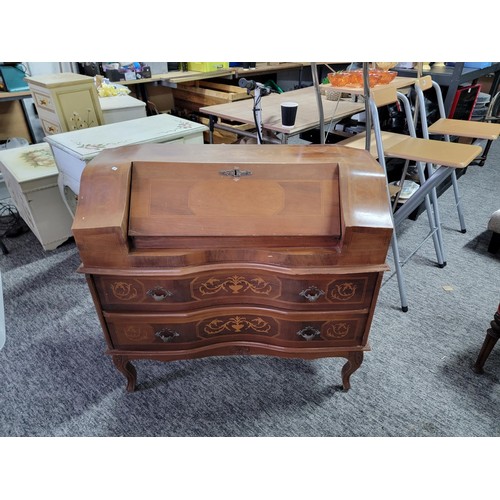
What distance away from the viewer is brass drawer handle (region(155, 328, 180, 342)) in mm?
1388

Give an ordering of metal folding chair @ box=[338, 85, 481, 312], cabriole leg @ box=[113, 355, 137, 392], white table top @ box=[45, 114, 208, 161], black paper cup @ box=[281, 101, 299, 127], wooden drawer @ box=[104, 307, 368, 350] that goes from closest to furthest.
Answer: wooden drawer @ box=[104, 307, 368, 350] < cabriole leg @ box=[113, 355, 137, 392] < metal folding chair @ box=[338, 85, 481, 312] < white table top @ box=[45, 114, 208, 161] < black paper cup @ box=[281, 101, 299, 127]

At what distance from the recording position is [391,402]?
5.50 feet

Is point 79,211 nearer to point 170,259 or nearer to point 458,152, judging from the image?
point 170,259

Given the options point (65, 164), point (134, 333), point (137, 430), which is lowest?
point (137, 430)

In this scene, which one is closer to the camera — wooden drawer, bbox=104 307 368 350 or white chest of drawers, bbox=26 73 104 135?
wooden drawer, bbox=104 307 368 350

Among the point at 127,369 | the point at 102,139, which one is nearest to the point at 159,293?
the point at 127,369

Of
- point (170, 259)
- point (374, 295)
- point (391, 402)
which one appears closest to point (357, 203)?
point (374, 295)

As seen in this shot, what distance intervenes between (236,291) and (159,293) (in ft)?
0.90

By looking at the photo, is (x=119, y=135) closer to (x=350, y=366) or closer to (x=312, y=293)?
(x=312, y=293)

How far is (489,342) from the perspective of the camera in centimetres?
171

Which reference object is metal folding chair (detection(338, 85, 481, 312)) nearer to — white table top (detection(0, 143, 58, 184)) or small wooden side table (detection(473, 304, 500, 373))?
small wooden side table (detection(473, 304, 500, 373))

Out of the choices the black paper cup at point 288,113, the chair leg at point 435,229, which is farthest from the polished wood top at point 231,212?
the chair leg at point 435,229

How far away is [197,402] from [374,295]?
967mm

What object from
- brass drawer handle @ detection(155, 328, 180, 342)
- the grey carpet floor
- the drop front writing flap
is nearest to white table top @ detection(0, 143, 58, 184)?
the grey carpet floor
